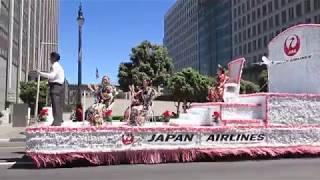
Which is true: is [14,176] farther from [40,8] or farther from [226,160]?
[40,8]

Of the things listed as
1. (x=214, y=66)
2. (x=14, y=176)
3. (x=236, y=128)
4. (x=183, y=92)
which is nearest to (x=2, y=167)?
(x=14, y=176)

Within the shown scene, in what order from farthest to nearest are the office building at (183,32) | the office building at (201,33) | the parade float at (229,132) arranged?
the office building at (183,32)
the office building at (201,33)
the parade float at (229,132)

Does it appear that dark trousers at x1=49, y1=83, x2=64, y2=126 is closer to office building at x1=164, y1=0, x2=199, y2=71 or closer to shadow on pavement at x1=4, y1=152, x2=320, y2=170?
shadow on pavement at x1=4, y1=152, x2=320, y2=170

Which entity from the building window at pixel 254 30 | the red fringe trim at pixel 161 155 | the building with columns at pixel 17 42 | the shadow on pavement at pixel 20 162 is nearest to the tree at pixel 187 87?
the building with columns at pixel 17 42

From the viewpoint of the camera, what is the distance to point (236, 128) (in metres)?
13.5

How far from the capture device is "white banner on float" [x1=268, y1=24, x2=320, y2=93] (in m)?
16.2

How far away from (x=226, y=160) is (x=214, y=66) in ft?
376

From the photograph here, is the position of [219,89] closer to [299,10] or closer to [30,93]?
[30,93]

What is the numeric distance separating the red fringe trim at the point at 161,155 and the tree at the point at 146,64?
49.6 meters

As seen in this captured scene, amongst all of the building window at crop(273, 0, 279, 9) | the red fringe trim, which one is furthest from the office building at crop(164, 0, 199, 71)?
the red fringe trim

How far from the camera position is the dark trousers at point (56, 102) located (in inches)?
490

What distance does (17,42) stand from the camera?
72312 millimetres

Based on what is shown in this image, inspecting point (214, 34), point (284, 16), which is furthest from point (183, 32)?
point (284, 16)

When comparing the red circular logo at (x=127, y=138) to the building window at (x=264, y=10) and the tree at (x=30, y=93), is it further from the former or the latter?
the building window at (x=264, y=10)
